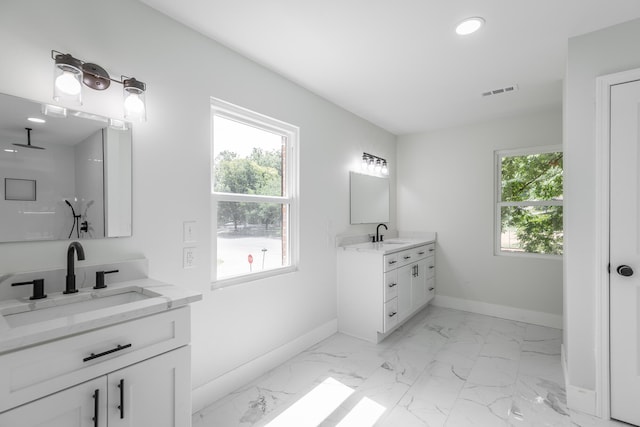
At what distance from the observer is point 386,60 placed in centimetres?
239

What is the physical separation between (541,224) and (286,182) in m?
3.05

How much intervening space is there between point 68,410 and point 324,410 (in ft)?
4.76

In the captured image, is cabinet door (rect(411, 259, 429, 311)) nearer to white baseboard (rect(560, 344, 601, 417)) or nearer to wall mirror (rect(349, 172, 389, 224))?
wall mirror (rect(349, 172, 389, 224))

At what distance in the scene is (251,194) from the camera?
2.49 m

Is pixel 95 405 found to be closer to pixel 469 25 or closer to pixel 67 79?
pixel 67 79

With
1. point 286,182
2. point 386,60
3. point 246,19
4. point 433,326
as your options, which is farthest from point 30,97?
point 433,326

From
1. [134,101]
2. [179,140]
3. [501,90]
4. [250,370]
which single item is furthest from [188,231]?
[501,90]

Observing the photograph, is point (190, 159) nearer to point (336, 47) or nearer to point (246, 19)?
point (246, 19)

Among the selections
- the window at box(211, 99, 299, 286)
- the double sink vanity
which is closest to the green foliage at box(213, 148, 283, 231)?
the window at box(211, 99, 299, 286)

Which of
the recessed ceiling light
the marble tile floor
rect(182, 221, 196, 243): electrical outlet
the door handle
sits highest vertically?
the recessed ceiling light

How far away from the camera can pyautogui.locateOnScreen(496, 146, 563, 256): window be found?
352 cm

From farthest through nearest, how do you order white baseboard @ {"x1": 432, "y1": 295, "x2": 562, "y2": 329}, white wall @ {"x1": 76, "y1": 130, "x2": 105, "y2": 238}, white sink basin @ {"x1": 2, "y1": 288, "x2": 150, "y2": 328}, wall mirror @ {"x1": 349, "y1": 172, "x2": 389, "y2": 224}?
wall mirror @ {"x1": 349, "y1": 172, "x2": 389, "y2": 224}, white baseboard @ {"x1": 432, "y1": 295, "x2": 562, "y2": 329}, white wall @ {"x1": 76, "y1": 130, "x2": 105, "y2": 238}, white sink basin @ {"x1": 2, "y1": 288, "x2": 150, "y2": 328}

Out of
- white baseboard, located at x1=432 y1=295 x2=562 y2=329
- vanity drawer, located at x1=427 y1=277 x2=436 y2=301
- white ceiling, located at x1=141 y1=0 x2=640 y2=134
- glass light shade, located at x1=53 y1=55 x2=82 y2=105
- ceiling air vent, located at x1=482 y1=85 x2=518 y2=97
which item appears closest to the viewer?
glass light shade, located at x1=53 y1=55 x2=82 y2=105

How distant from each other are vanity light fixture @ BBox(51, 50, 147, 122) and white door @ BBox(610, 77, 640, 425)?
2793 mm
